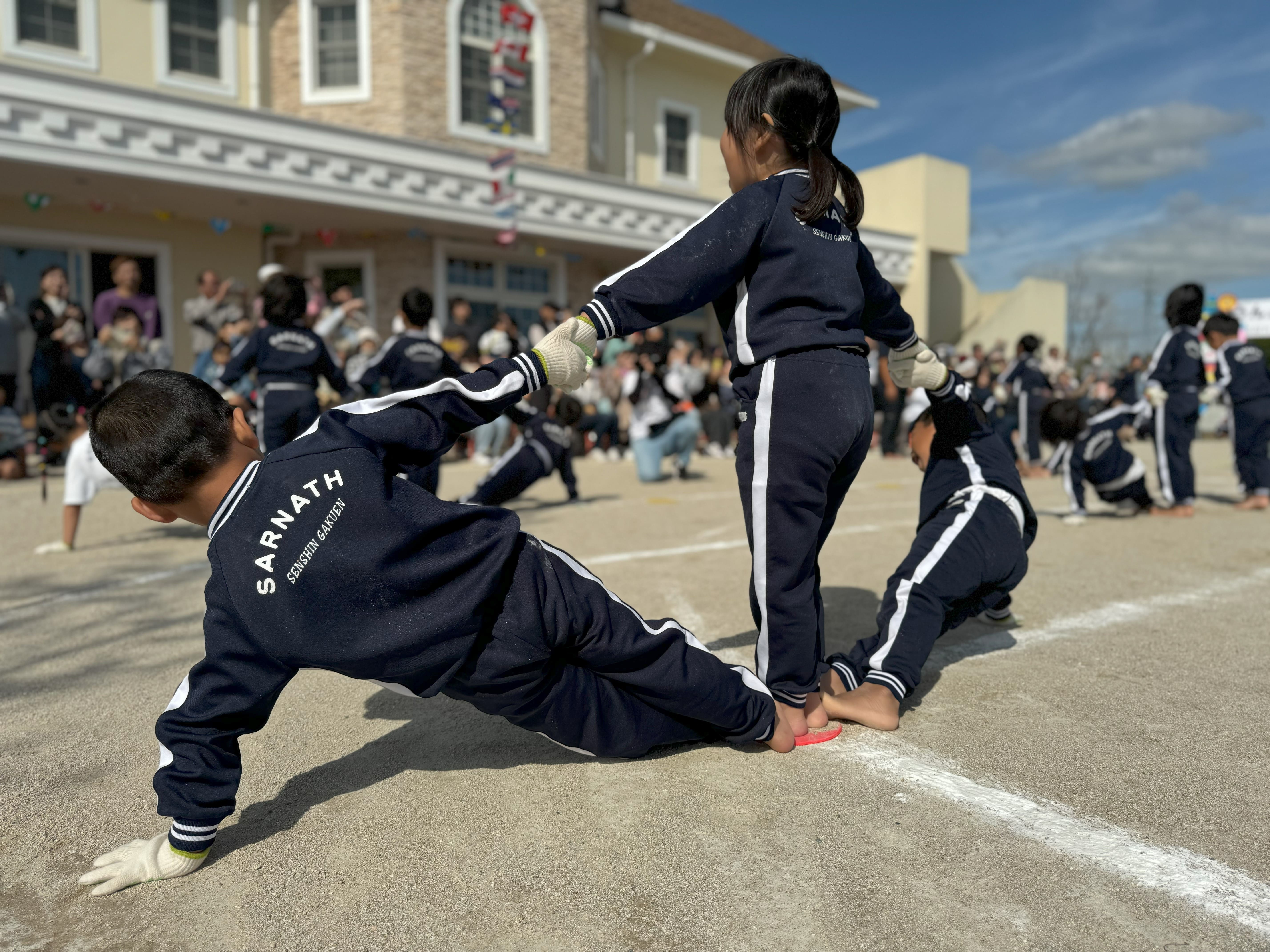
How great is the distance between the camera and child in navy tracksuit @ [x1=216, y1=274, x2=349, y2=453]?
233 inches

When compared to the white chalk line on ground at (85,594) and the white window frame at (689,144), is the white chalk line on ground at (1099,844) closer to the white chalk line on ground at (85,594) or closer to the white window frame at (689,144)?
the white chalk line on ground at (85,594)

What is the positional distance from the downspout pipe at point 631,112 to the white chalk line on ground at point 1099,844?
18240 millimetres

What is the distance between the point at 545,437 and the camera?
282 inches

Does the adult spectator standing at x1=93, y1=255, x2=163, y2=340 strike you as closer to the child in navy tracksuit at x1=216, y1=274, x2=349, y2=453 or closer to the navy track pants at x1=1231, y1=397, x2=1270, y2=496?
the child in navy tracksuit at x1=216, y1=274, x2=349, y2=453

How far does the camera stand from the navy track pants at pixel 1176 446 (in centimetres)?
724

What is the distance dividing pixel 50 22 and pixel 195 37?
2.04 m

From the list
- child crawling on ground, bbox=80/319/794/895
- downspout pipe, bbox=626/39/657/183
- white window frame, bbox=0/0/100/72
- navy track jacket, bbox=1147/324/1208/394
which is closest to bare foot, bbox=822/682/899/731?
child crawling on ground, bbox=80/319/794/895

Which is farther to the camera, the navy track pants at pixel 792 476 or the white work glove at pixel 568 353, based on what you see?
the navy track pants at pixel 792 476

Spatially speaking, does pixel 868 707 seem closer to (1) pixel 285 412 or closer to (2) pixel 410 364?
(2) pixel 410 364

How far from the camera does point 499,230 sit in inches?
600

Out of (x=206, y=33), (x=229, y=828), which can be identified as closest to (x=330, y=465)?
(x=229, y=828)

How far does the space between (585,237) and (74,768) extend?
14.5 m

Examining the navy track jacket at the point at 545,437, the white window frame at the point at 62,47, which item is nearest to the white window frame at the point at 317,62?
the white window frame at the point at 62,47

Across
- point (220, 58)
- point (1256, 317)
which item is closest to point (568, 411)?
point (220, 58)
